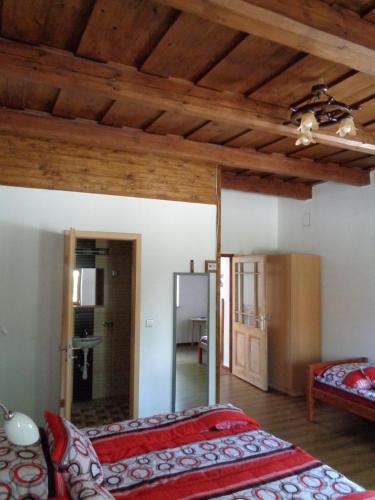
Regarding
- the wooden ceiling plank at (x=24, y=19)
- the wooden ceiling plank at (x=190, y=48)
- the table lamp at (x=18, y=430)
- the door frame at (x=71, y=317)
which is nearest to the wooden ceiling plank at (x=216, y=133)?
the wooden ceiling plank at (x=190, y=48)

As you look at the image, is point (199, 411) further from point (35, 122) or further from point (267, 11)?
point (35, 122)

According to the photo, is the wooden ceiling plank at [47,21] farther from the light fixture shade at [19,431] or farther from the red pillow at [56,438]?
the red pillow at [56,438]

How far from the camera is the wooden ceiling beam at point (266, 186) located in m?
5.42

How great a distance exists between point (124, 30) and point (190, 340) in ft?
10.4

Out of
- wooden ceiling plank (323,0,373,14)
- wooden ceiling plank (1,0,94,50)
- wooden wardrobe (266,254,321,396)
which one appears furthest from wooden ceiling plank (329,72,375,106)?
wooden wardrobe (266,254,321,396)

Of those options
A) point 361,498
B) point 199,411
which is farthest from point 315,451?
point 361,498

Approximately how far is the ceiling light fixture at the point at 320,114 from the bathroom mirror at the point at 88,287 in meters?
3.02

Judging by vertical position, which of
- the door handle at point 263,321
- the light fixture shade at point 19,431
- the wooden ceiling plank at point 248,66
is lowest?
the door handle at point 263,321

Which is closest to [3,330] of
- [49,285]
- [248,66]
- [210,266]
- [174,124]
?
[49,285]

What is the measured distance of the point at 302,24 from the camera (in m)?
1.82

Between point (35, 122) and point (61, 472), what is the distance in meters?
2.81

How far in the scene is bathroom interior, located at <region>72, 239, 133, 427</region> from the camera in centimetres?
470

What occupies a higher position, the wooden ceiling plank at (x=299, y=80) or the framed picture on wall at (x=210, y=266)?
the wooden ceiling plank at (x=299, y=80)

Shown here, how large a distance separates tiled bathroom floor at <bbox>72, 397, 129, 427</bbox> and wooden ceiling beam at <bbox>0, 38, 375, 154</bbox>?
10.9 ft
